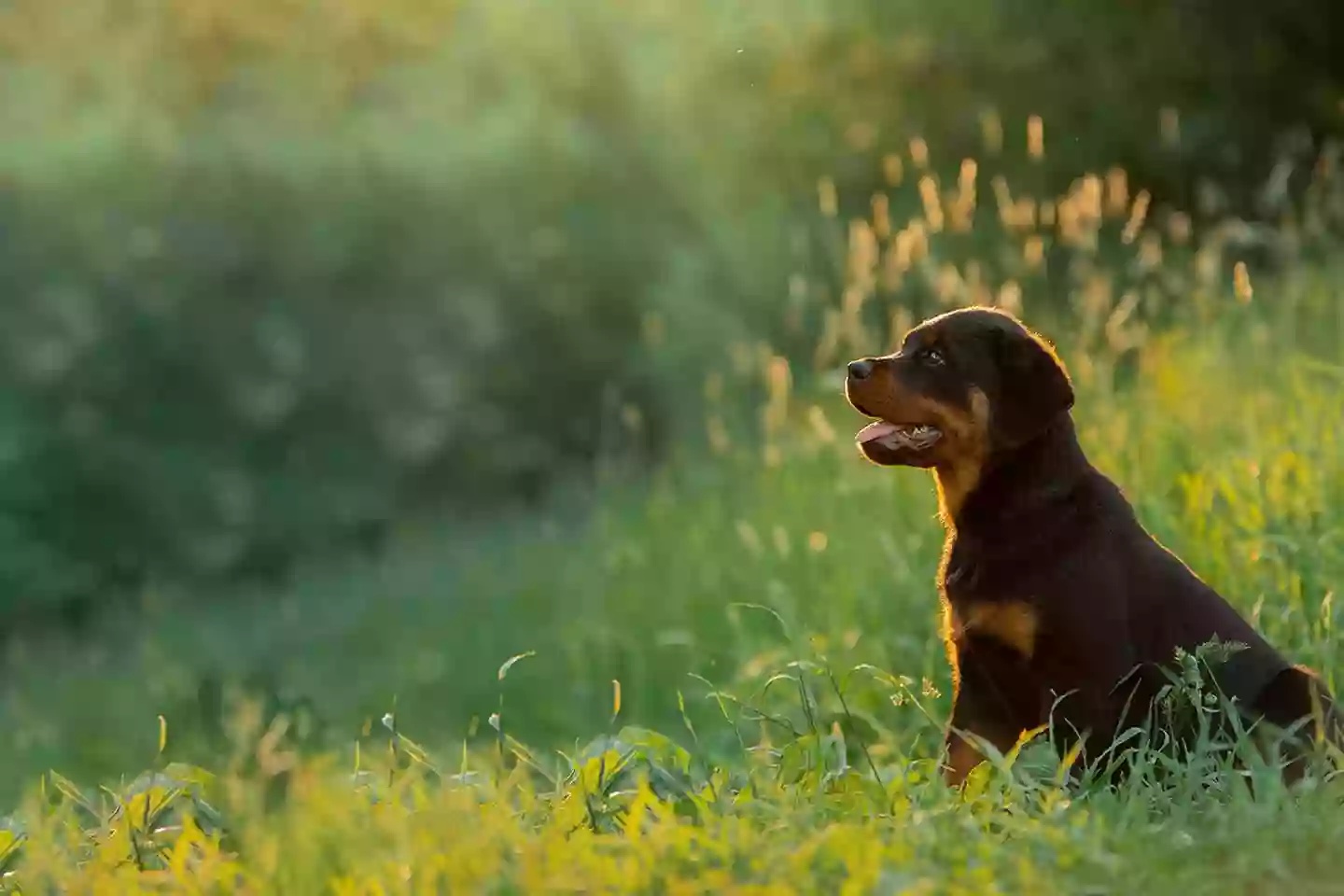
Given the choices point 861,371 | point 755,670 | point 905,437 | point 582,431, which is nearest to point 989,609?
point 905,437

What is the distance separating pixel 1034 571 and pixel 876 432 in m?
0.54

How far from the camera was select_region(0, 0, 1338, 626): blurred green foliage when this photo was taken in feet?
42.3

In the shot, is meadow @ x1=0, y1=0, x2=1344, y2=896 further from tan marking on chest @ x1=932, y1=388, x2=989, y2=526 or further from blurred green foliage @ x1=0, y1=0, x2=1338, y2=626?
tan marking on chest @ x1=932, y1=388, x2=989, y2=526

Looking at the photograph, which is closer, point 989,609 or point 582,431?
point 989,609

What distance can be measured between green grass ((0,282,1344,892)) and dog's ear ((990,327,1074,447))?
2.29 ft

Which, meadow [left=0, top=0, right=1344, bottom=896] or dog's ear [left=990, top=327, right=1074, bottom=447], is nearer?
meadow [left=0, top=0, right=1344, bottom=896]

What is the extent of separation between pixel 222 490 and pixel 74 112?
3941mm

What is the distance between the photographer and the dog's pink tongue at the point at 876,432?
4.39 metres

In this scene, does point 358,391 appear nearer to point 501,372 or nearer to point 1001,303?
point 501,372

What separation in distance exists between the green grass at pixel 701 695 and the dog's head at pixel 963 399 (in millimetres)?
597

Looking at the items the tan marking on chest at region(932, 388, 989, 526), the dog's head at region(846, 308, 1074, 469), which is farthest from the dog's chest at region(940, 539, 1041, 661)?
the dog's head at region(846, 308, 1074, 469)

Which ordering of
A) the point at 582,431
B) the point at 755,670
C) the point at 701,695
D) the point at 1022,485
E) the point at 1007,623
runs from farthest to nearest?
the point at 582,431
the point at 701,695
the point at 755,670
the point at 1022,485
the point at 1007,623

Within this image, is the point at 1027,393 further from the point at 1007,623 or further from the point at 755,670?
the point at 755,670

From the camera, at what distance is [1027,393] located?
4395mm
